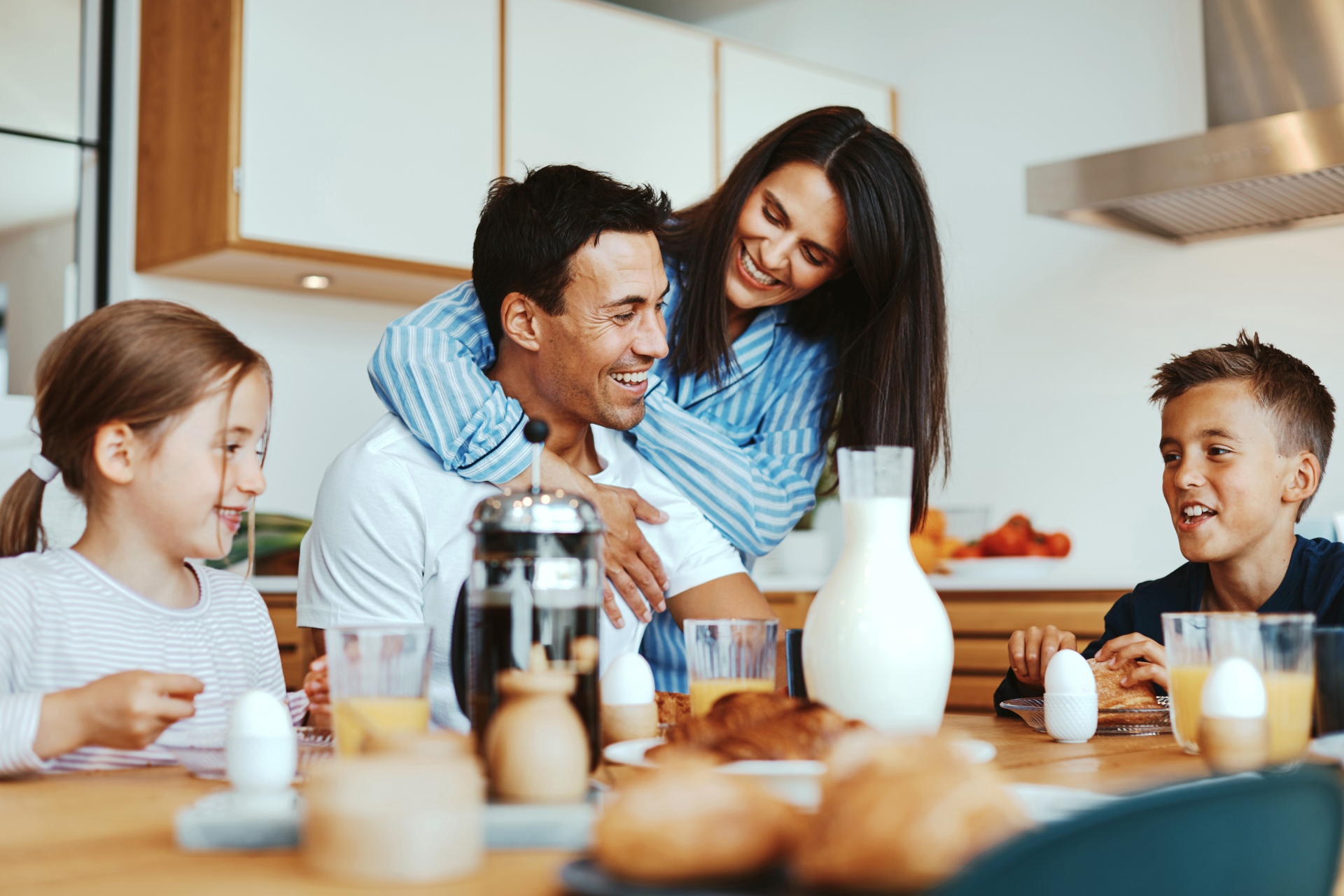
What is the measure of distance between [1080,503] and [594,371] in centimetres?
228

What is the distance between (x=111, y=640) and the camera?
1.22 metres

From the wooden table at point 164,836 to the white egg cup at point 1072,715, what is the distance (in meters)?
0.02

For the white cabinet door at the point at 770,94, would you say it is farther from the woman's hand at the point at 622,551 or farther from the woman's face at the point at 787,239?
the woman's hand at the point at 622,551

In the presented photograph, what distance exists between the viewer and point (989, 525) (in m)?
3.73

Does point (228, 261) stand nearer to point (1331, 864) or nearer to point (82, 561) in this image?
point (82, 561)

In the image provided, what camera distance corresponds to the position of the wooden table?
0.60 metres

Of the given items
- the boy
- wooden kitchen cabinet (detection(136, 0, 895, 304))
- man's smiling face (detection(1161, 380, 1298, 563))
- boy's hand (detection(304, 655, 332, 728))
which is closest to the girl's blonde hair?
boy's hand (detection(304, 655, 332, 728))

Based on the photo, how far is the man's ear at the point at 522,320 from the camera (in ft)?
5.68

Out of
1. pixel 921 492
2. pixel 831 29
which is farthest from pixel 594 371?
pixel 831 29

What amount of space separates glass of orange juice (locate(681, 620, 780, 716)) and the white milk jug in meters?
0.04

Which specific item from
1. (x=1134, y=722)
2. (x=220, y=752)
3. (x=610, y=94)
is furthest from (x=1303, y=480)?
(x=610, y=94)

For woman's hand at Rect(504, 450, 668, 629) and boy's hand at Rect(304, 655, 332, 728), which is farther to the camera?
woman's hand at Rect(504, 450, 668, 629)

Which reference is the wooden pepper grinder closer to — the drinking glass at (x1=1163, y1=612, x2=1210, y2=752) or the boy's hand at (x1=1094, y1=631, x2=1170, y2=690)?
the drinking glass at (x1=1163, y1=612, x2=1210, y2=752)

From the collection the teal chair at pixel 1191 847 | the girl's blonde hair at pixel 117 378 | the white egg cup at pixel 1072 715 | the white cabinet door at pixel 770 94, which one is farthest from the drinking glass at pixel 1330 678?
the white cabinet door at pixel 770 94
